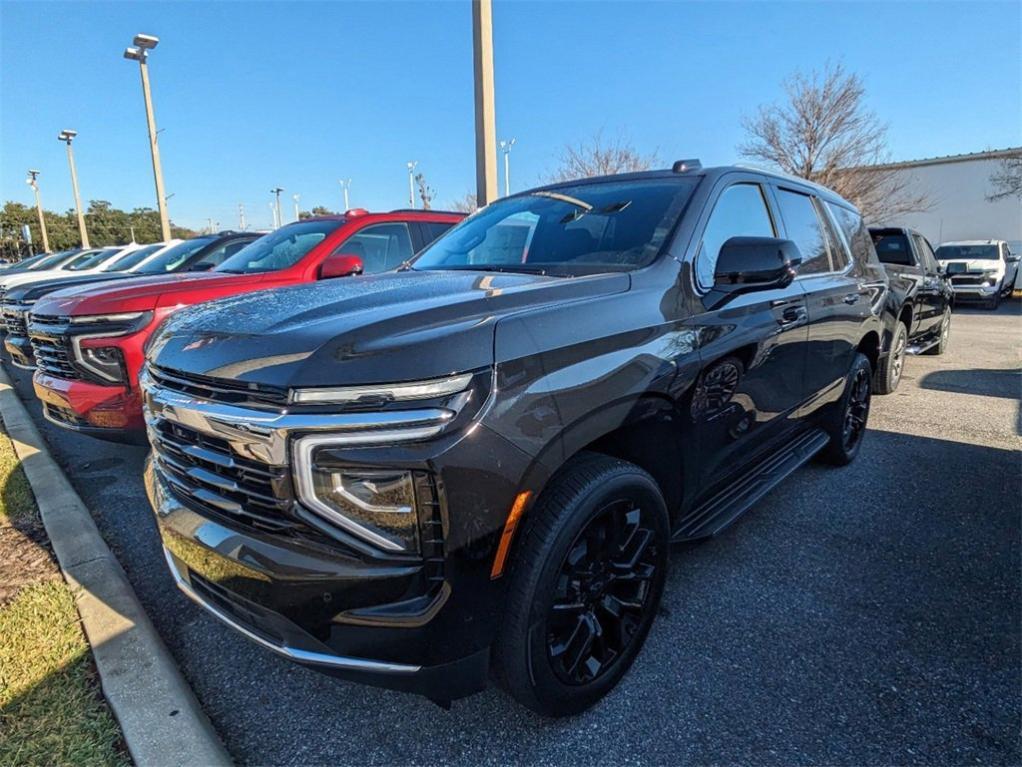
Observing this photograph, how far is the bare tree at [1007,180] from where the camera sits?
25812mm

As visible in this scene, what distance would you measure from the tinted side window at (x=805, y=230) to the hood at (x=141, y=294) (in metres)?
3.92

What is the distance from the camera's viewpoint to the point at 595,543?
2053 mm

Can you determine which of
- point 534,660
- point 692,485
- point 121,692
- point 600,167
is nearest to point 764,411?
point 692,485

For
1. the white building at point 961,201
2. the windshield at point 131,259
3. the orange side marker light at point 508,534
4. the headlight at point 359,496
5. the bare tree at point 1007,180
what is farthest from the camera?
the white building at point 961,201

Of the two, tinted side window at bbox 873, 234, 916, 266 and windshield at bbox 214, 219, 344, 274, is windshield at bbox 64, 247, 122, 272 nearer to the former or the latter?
windshield at bbox 214, 219, 344, 274

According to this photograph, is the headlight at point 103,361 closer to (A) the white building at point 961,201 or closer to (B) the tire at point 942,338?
(B) the tire at point 942,338

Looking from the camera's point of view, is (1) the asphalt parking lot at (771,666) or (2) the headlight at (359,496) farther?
(1) the asphalt parking lot at (771,666)

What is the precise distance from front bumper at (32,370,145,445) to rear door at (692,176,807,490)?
3306 mm

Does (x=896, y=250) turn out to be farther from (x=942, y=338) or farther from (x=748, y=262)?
(x=748, y=262)

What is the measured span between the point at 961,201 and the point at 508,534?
37782 millimetres

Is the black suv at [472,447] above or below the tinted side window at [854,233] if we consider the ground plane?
below

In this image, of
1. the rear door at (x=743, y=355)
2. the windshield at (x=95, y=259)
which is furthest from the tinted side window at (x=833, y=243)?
the windshield at (x=95, y=259)

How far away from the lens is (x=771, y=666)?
7.55 ft

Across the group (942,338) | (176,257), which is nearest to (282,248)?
(176,257)
